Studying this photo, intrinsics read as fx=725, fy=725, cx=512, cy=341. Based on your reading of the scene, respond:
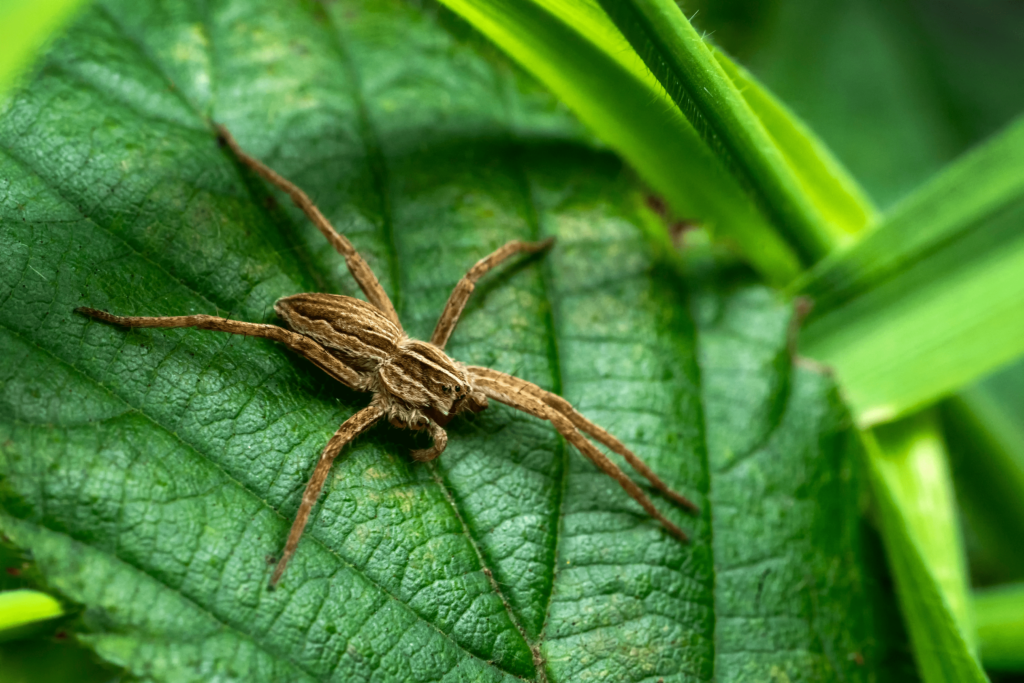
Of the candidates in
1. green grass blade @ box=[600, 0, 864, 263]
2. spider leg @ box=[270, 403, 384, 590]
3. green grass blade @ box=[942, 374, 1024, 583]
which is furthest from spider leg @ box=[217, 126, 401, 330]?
green grass blade @ box=[942, 374, 1024, 583]

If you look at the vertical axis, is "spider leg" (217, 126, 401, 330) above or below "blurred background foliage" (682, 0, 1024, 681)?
below

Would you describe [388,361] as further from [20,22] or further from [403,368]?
[20,22]

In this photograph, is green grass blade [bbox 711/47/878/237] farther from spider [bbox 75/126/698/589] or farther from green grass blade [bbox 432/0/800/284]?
spider [bbox 75/126/698/589]

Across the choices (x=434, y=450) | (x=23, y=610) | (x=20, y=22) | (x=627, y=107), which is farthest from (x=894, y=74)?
(x=23, y=610)

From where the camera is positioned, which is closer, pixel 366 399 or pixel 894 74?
pixel 366 399

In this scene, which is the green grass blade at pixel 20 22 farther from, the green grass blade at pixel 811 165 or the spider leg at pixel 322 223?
the green grass blade at pixel 811 165
